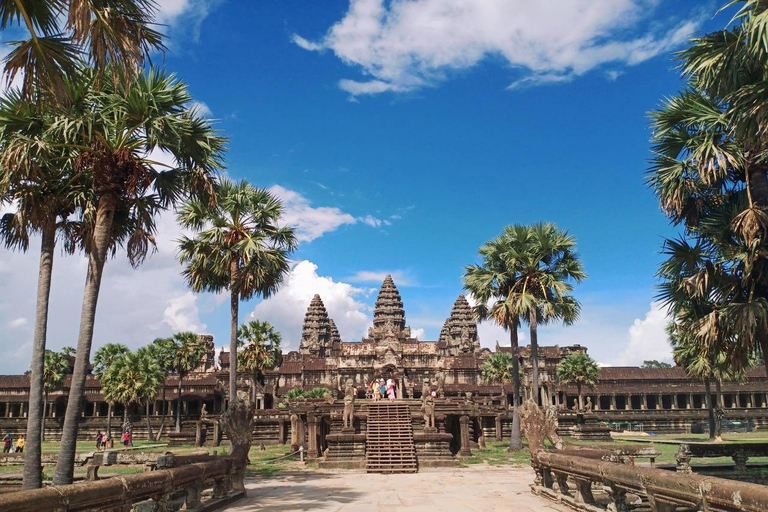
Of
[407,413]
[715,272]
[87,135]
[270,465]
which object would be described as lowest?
[270,465]

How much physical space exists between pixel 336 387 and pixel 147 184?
3006 centimetres

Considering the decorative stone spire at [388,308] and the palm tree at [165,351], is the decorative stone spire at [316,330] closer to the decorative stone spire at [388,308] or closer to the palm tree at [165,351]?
the decorative stone spire at [388,308]

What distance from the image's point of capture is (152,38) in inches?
363

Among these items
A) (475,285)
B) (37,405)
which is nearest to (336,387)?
(475,285)

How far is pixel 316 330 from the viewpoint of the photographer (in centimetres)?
10600

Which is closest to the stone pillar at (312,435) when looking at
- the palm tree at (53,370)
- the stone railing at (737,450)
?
the stone railing at (737,450)

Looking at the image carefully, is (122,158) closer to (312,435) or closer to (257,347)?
(312,435)

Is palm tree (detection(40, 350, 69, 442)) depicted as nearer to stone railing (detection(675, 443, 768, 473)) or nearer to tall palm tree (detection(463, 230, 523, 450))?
tall palm tree (detection(463, 230, 523, 450))

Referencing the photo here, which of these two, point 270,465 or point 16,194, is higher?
point 16,194

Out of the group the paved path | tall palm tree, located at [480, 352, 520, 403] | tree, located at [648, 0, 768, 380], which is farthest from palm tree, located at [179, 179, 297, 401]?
tall palm tree, located at [480, 352, 520, 403]

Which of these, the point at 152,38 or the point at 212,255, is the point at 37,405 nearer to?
the point at 152,38

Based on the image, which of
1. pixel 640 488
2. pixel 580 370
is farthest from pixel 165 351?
pixel 640 488

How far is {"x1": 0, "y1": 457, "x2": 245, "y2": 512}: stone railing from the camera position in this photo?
5.58 meters

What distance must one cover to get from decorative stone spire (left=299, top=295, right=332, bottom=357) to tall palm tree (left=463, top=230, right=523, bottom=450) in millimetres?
75094
